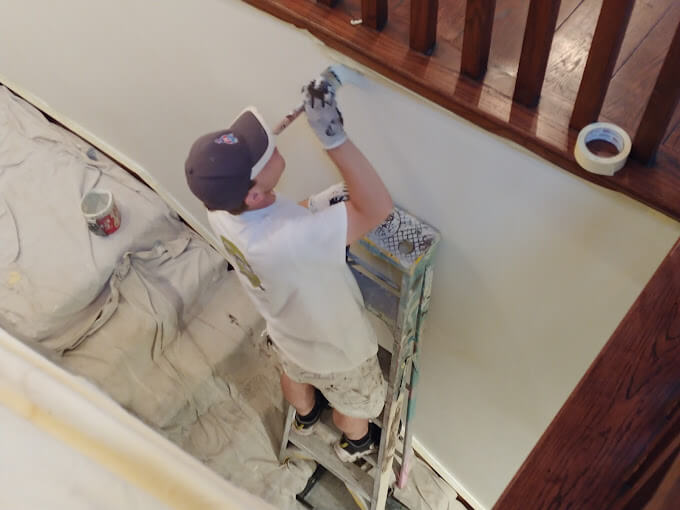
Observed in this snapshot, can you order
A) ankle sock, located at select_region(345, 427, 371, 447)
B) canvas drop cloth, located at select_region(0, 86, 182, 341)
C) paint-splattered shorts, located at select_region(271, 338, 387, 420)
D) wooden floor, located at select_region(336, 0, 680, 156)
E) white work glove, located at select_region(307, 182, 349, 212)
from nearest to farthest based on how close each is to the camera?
1. wooden floor, located at select_region(336, 0, 680, 156)
2. white work glove, located at select_region(307, 182, 349, 212)
3. paint-splattered shorts, located at select_region(271, 338, 387, 420)
4. ankle sock, located at select_region(345, 427, 371, 447)
5. canvas drop cloth, located at select_region(0, 86, 182, 341)

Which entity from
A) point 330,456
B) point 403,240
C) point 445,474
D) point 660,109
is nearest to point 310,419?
point 330,456

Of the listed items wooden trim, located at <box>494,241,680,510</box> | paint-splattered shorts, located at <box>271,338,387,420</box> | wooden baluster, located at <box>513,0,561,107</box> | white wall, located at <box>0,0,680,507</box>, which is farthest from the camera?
paint-splattered shorts, located at <box>271,338,387,420</box>

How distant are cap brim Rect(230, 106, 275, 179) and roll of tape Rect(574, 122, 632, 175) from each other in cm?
54

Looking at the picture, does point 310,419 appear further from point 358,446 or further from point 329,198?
point 329,198

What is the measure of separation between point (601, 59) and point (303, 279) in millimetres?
675

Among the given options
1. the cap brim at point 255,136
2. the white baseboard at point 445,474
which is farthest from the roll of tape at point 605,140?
the white baseboard at point 445,474

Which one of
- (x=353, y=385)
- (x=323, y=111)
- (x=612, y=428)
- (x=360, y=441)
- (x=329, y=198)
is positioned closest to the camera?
(x=612, y=428)

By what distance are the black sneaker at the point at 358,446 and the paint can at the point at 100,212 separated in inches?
45.5

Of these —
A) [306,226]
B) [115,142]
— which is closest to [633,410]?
[306,226]

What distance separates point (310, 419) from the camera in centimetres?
198

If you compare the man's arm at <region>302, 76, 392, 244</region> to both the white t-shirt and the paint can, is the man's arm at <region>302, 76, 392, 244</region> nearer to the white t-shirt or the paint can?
the white t-shirt

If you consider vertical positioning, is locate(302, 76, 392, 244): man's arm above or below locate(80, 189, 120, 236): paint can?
above

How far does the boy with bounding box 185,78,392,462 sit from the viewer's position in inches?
42.3

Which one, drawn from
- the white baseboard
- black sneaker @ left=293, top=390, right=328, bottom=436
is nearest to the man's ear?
black sneaker @ left=293, top=390, right=328, bottom=436
